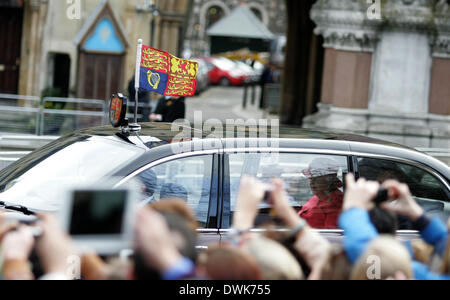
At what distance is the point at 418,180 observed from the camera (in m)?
4.71

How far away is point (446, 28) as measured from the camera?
503 inches

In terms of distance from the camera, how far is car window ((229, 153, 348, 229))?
4496mm

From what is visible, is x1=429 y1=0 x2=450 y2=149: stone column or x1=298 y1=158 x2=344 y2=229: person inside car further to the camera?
x1=429 y1=0 x2=450 y2=149: stone column

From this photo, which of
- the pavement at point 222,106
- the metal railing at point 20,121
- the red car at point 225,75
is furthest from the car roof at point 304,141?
the red car at point 225,75

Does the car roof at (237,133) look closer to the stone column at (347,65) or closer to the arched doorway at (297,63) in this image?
the stone column at (347,65)

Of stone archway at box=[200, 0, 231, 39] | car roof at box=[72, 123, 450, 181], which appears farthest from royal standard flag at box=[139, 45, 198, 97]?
stone archway at box=[200, 0, 231, 39]

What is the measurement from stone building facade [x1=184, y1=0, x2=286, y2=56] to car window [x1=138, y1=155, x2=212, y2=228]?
5416cm

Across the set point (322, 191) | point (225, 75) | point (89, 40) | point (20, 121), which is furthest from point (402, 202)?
point (225, 75)

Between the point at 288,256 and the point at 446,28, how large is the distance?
1093 cm

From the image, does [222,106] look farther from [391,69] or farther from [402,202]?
[402,202]

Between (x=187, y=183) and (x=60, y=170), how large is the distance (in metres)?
0.84

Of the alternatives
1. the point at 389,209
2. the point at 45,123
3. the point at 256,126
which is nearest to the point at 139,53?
the point at 256,126

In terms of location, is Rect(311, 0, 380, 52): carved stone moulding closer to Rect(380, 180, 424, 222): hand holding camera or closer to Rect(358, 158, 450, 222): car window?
Rect(358, 158, 450, 222): car window

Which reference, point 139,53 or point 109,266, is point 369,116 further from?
point 109,266
